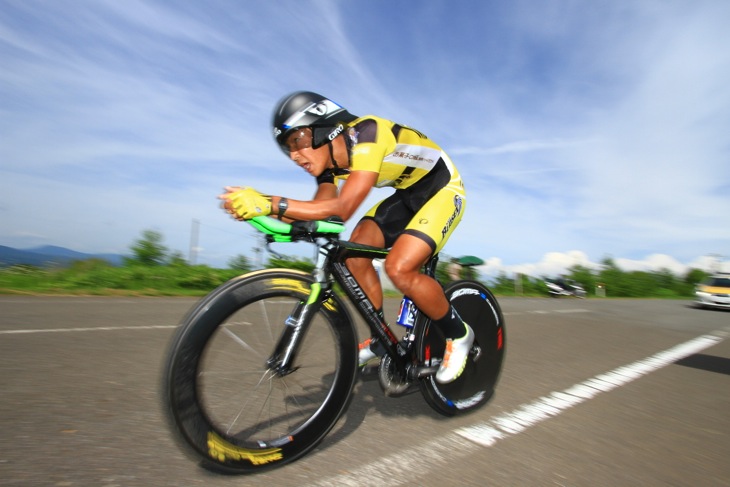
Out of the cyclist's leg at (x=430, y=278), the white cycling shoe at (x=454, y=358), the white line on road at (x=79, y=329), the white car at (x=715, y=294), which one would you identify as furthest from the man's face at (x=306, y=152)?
the white car at (x=715, y=294)

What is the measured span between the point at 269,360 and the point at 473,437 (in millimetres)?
1257

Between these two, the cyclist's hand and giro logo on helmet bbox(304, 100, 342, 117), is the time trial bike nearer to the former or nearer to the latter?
the cyclist's hand

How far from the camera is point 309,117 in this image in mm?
2367

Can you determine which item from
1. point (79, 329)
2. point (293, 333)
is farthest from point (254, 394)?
point (79, 329)

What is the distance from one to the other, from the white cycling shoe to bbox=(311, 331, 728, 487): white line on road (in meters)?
0.30

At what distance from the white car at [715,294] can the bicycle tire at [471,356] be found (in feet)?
66.2

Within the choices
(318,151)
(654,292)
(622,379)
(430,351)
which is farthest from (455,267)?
(654,292)

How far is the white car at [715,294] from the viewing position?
60.2 feet

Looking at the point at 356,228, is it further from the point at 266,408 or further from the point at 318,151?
the point at 266,408

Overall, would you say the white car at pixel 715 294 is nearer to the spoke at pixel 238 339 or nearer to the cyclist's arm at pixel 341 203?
the cyclist's arm at pixel 341 203

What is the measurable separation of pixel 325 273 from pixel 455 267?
1462mm

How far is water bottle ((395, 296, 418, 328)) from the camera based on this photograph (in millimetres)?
2820

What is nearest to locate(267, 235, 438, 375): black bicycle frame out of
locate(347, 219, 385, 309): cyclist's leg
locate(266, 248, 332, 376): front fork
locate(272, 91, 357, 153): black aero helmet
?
locate(266, 248, 332, 376): front fork

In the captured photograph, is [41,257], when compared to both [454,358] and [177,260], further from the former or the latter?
[454,358]
